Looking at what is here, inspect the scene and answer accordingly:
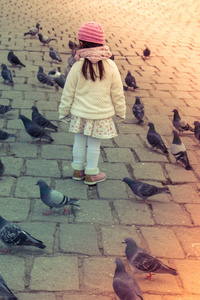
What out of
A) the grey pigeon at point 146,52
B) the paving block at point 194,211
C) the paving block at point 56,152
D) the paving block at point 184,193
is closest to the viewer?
the paving block at point 194,211

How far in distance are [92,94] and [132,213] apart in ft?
4.60

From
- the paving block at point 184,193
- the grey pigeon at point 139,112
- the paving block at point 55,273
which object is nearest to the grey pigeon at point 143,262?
the paving block at point 55,273

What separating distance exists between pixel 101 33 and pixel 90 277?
256cm

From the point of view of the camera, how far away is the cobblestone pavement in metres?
3.87

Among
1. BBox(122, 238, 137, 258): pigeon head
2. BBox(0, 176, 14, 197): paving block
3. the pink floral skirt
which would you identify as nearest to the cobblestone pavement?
BBox(0, 176, 14, 197): paving block

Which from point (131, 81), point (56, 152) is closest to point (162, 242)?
point (56, 152)

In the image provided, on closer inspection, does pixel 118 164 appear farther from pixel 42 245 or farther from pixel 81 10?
pixel 81 10

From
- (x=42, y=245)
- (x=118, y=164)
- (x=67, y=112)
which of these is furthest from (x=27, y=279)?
(x=118, y=164)

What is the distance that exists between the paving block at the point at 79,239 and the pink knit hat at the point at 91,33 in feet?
6.48

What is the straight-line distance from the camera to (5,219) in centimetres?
464

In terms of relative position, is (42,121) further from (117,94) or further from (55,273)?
(55,273)

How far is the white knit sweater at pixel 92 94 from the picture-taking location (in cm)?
510

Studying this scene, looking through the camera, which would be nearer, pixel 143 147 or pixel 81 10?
pixel 143 147

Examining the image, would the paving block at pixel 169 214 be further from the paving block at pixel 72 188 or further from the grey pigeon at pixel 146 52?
the grey pigeon at pixel 146 52
